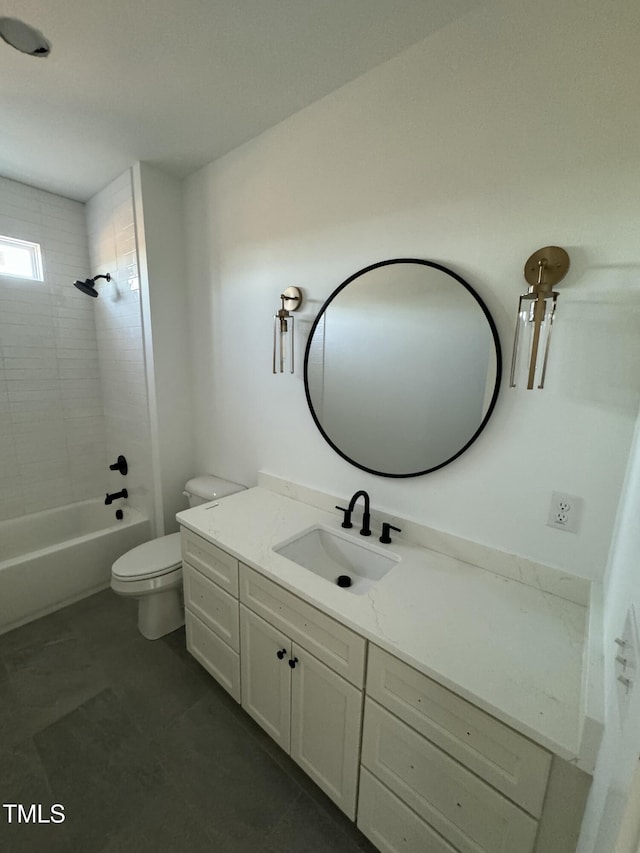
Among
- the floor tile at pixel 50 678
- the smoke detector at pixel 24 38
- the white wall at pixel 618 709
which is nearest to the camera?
the white wall at pixel 618 709

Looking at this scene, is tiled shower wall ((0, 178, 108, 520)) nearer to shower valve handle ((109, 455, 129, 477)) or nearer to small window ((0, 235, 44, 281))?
small window ((0, 235, 44, 281))

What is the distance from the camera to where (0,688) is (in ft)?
5.21

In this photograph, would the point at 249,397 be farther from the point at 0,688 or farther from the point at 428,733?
the point at 0,688

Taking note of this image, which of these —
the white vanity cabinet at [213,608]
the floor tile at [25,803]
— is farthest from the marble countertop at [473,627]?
the floor tile at [25,803]

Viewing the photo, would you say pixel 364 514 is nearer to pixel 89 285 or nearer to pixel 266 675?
pixel 266 675

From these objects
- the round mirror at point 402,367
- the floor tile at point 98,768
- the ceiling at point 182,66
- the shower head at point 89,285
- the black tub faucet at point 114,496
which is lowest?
the floor tile at point 98,768

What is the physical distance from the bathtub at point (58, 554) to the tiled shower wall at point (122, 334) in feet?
0.77

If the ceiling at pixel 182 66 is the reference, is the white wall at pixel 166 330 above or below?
below

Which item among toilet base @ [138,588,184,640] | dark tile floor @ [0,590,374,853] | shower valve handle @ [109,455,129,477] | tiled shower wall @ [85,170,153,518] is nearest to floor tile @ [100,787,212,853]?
dark tile floor @ [0,590,374,853]

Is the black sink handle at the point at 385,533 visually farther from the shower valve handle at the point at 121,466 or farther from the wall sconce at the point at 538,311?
the shower valve handle at the point at 121,466

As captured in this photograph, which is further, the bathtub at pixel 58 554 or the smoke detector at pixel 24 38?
the bathtub at pixel 58 554

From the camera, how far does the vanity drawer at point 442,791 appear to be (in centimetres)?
76

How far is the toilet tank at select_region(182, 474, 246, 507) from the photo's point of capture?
2.03 m

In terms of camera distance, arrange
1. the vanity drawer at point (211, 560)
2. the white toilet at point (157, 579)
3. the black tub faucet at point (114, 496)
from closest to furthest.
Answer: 1. the vanity drawer at point (211, 560)
2. the white toilet at point (157, 579)
3. the black tub faucet at point (114, 496)
